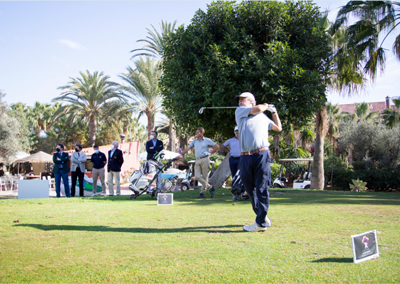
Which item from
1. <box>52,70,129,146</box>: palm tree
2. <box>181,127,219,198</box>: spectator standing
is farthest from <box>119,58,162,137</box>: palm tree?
<box>181,127,219,198</box>: spectator standing

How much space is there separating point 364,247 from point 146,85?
2515 cm

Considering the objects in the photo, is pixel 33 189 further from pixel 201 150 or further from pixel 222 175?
pixel 222 175

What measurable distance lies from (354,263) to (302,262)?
1.61 ft

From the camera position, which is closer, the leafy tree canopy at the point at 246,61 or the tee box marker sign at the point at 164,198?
the tee box marker sign at the point at 164,198

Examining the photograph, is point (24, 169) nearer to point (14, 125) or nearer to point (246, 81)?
point (14, 125)

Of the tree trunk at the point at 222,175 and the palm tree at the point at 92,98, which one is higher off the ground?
the palm tree at the point at 92,98

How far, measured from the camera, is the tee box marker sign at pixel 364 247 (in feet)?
10.5

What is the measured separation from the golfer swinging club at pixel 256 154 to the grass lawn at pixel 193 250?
1.37 feet

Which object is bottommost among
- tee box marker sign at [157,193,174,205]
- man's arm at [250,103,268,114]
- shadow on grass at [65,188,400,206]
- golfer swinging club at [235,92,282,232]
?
shadow on grass at [65,188,400,206]

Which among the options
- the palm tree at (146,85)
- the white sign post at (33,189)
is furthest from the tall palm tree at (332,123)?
the white sign post at (33,189)

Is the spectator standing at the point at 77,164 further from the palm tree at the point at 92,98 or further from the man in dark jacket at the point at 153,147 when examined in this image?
the palm tree at the point at 92,98

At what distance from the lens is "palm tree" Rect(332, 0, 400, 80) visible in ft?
49.6

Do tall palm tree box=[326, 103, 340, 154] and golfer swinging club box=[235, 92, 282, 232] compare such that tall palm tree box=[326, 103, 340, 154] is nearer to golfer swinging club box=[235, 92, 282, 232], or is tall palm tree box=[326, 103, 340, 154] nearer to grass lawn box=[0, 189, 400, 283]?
grass lawn box=[0, 189, 400, 283]

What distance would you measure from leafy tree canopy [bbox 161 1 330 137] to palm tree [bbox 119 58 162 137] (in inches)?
512
